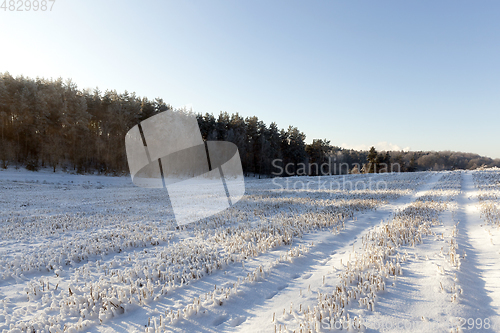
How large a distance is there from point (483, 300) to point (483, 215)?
7.28 meters

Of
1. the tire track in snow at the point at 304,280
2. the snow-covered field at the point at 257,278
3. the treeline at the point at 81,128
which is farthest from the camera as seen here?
the treeline at the point at 81,128

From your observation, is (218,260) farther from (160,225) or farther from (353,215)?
(353,215)

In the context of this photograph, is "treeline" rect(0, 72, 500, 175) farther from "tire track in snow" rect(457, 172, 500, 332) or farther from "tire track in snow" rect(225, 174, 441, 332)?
"tire track in snow" rect(457, 172, 500, 332)

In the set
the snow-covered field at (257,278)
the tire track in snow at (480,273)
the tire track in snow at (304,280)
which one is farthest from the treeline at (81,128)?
the tire track in snow at (480,273)

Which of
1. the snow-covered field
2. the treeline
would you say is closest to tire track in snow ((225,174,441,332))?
the snow-covered field

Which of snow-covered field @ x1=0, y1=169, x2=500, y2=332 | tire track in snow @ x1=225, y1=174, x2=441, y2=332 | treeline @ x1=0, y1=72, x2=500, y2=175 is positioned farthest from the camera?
treeline @ x1=0, y1=72, x2=500, y2=175

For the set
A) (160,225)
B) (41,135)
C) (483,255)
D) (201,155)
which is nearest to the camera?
(483,255)

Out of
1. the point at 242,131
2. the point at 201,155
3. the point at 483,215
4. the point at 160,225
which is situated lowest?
the point at 160,225

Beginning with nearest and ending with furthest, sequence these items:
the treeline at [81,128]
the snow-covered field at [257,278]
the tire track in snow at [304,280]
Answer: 1. the snow-covered field at [257,278]
2. the tire track in snow at [304,280]
3. the treeline at [81,128]

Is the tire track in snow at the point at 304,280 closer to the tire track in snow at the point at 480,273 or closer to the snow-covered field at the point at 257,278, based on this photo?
the snow-covered field at the point at 257,278

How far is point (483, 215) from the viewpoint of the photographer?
8.93 meters

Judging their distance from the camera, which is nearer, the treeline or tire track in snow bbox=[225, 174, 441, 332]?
tire track in snow bbox=[225, 174, 441, 332]

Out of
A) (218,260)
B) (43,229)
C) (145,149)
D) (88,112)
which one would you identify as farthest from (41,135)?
(218,260)

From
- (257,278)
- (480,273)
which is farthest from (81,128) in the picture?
(480,273)
